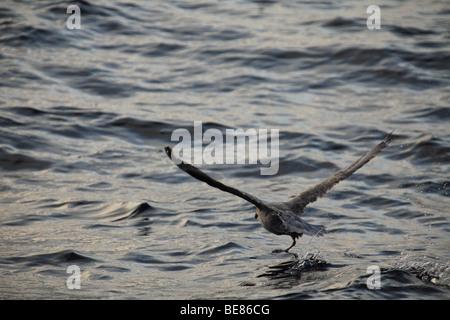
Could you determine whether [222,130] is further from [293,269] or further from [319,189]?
[293,269]

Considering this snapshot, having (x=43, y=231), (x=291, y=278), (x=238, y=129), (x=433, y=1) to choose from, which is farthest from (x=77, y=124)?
(x=433, y=1)

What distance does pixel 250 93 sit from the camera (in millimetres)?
14797

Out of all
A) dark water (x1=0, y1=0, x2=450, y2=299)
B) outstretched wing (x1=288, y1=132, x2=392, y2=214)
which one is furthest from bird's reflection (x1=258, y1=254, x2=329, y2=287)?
outstretched wing (x1=288, y1=132, x2=392, y2=214)

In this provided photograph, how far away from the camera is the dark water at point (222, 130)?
7.75m

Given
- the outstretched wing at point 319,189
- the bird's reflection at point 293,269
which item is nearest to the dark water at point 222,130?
the bird's reflection at point 293,269

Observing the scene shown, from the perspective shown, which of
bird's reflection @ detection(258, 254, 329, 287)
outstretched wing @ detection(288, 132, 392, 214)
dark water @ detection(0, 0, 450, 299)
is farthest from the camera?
outstretched wing @ detection(288, 132, 392, 214)

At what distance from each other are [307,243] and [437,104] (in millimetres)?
6408

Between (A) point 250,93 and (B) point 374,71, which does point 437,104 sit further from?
(A) point 250,93

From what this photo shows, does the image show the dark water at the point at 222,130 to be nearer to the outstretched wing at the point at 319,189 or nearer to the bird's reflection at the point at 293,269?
the bird's reflection at the point at 293,269

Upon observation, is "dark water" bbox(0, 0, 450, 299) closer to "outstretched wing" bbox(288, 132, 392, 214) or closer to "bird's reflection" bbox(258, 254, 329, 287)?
"bird's reflection" bbox(258, 254, 329, 287)

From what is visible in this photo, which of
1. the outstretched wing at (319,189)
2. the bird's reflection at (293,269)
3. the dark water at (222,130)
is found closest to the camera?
the bird's reflection at (293,269)

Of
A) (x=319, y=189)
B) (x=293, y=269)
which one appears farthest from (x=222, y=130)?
(x=293, y=269)

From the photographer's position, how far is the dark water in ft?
25.4
